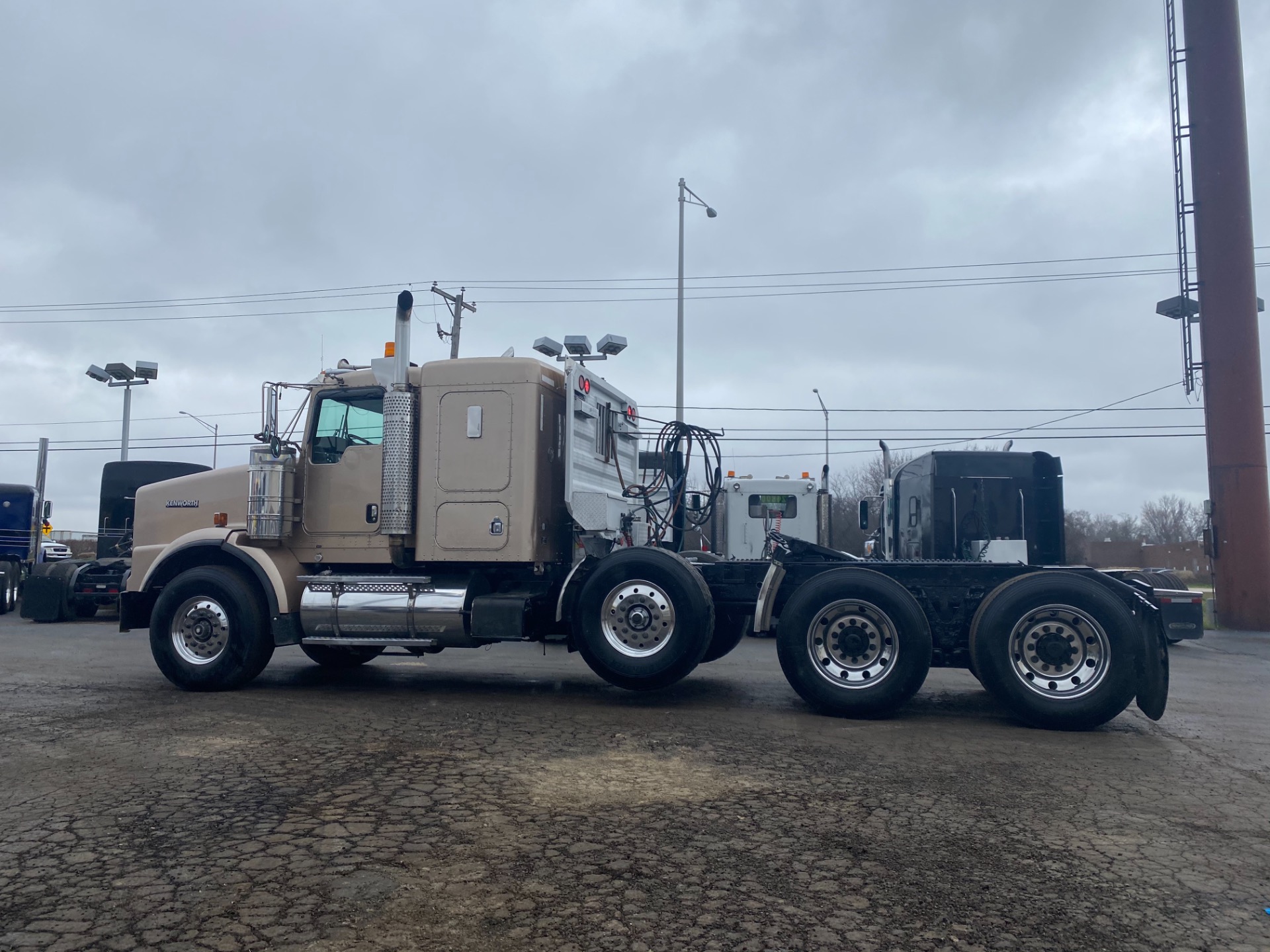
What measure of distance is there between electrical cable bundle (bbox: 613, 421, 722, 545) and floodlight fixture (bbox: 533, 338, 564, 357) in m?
1.87

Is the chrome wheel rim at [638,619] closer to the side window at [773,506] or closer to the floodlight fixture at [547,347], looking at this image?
the floodlight fixture at [547,347]

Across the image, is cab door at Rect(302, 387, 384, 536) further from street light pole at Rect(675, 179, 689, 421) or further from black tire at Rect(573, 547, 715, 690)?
street light pole at Rect(675, 179, 689, 421)

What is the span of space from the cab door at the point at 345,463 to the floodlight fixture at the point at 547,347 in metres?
2.46

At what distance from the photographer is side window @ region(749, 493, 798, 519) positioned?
1797cm

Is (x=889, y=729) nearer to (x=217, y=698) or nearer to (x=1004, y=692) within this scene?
(x=1004, y=692)

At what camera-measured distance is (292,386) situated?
9.38 m

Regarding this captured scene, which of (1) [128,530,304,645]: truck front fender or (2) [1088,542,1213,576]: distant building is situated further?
(2) [1088,542,1213,576]: distant building

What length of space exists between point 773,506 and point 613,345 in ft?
17.6

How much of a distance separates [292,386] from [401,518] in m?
1.88

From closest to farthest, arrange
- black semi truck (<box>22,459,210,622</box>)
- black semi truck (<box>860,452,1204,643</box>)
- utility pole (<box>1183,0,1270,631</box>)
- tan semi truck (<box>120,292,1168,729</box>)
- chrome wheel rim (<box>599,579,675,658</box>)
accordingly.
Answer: tan semi truck (<box>120,292,1168,729</box>), chrome wheel rim (<box>599,579,675,658</box>), black semi truck (<box>860,452,1204,643</box>), black semi truck (<box>22,459,210,622</box>), utility pole (<box>1183,0,1270,631</box>)

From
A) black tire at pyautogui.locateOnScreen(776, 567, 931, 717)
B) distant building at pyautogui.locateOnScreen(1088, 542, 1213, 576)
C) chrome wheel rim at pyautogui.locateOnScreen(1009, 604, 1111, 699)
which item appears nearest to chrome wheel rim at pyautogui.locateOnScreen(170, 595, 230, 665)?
black tire at pyautogui.locateOnScreen(776, 567, 931, 717)

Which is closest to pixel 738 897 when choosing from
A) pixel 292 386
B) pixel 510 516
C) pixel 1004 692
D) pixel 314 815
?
pixel 314 815

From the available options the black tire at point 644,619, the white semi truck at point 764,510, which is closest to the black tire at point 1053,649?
the black tire at point 644,619

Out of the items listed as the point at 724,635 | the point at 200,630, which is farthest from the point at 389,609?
the point at 724,635
